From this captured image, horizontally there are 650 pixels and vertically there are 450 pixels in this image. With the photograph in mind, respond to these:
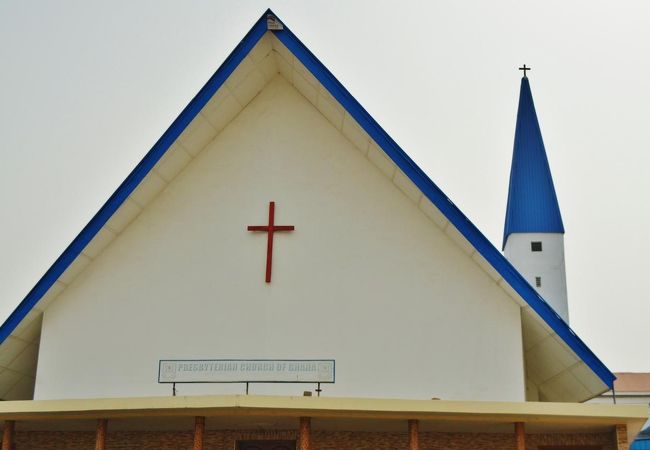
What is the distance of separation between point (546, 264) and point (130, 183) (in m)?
14.1

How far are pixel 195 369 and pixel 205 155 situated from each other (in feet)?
13.8

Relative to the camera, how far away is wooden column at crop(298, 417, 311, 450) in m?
15.9

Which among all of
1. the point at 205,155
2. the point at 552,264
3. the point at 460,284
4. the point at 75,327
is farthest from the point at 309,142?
the point at 552,264

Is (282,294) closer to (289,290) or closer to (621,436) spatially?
(289,290)

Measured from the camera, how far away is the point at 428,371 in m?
18.3

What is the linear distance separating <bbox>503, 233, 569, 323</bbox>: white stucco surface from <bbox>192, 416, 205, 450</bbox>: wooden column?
48.1 feet

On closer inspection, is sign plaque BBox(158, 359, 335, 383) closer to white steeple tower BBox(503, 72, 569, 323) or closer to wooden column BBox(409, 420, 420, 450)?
wooden column BBox(409, 420, 420, 450)

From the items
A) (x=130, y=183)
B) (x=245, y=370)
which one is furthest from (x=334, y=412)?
(x=130, y=183)

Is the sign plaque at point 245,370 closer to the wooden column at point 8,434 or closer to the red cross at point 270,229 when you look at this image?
the red cross at point 270,229

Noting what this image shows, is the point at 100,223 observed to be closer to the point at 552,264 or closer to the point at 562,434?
the point at 562,434

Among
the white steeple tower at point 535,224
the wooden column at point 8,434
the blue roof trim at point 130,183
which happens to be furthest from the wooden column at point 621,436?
the white steeple tower at point 535,224

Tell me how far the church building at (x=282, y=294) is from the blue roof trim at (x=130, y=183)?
3 cm

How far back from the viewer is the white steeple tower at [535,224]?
2898 centimetres

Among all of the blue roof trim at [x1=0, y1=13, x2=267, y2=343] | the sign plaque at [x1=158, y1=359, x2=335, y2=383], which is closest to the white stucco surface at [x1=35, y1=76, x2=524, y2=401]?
the sign plaque at [x1=158, y1=359, x2=335, y2=383]
